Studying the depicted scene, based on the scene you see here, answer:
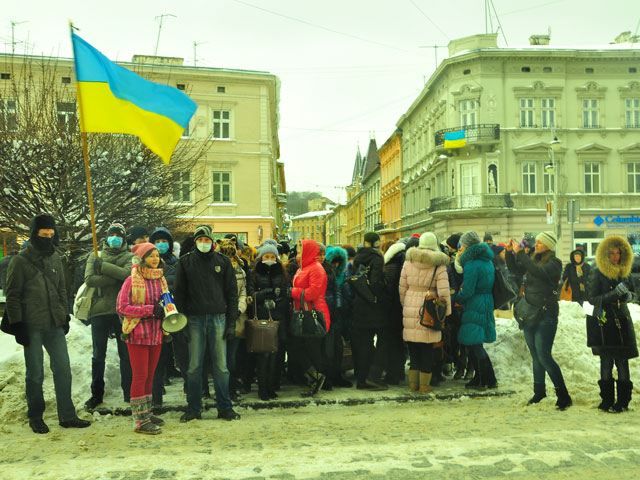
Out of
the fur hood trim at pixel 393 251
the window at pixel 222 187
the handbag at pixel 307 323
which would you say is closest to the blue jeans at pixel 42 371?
the handbag at pixel 307 323

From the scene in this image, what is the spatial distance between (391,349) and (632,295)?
3.10m

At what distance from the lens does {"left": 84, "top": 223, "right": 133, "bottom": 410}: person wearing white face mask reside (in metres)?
7.23

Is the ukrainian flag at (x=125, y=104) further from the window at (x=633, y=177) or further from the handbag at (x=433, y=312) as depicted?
the window at (x=633, y=177)

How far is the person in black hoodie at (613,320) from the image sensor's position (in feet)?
23.0

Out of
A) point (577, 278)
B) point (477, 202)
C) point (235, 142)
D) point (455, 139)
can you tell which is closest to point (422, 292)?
point (577, 278)

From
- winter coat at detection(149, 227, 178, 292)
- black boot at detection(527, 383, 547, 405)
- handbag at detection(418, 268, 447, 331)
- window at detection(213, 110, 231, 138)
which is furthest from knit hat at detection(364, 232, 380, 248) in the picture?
window at detection(213, 110, 231, 138)

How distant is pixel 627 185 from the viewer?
1592 inches

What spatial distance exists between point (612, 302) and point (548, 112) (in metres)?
36.7

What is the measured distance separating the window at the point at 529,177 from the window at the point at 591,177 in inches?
129

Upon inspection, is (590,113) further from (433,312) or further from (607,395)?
(607,395)

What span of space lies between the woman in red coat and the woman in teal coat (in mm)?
1792

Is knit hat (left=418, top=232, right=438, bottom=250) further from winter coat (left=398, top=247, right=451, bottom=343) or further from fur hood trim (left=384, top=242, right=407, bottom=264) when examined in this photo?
fur hood trim (left=384, top=242, right=407, bottom=264)

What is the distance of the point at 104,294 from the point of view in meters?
7.36

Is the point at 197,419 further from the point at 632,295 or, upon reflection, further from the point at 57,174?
the point at 57,174
